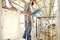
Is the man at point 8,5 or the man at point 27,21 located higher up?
the man at point 8,5

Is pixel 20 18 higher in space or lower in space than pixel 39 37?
higher

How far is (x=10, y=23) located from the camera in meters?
1.34

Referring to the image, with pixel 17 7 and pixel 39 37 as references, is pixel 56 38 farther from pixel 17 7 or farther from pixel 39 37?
pixel 17 7

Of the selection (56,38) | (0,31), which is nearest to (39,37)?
(56,38)

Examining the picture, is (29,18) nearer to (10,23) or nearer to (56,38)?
(10,23)

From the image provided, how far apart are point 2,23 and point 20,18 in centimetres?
19

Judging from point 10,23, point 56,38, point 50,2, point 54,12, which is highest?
point 50,2

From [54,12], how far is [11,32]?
18.8 inches

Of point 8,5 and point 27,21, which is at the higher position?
point 8,5

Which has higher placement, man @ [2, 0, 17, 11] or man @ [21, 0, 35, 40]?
man @ [2, 0, 17, 11]

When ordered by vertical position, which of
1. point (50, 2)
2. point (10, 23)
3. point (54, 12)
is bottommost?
point (10, 23)

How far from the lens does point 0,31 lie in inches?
52.5

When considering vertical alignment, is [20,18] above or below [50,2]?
below

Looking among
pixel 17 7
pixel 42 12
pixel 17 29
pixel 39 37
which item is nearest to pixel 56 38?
pixel 39 37
